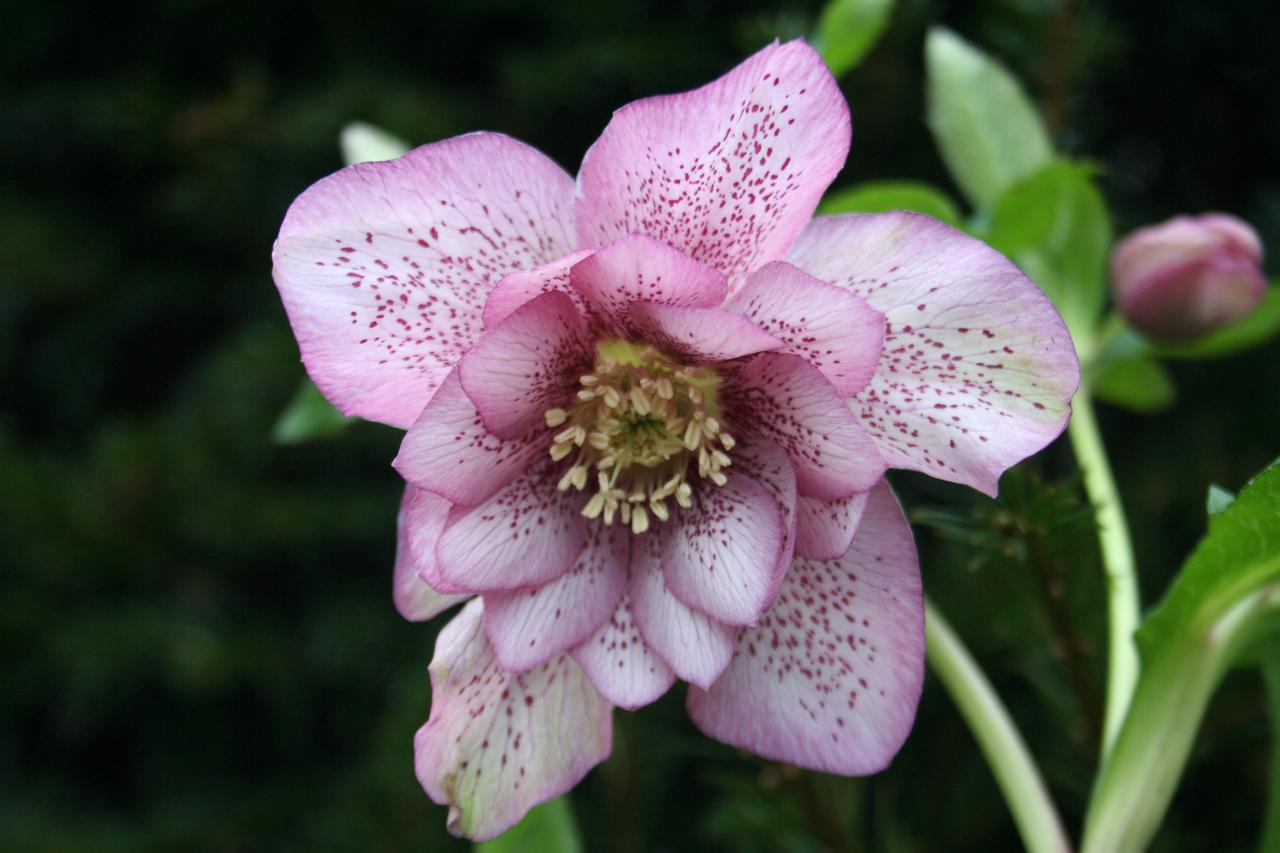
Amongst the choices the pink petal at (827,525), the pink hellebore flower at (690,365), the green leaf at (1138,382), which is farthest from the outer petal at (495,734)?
the green leaf at (1138,382)

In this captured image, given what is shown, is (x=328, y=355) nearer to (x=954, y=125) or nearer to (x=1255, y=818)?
(x=954, y=125)

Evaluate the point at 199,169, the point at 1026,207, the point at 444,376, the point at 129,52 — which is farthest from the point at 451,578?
the point at 129,52

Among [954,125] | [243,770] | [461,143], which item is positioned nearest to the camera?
[461,143]

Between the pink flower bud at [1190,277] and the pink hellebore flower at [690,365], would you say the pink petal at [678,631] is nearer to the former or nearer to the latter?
the pink hellebore flower at [690,365]

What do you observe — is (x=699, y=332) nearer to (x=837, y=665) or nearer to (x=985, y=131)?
(x=837, y=665)

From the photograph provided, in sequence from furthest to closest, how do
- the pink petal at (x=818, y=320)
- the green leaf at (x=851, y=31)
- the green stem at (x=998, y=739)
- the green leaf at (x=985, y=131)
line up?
the green leaf at (x=985, y=131) < the green leaf at (x=851, y=31) < the green stem at (x=998, y=739) < the pink petal at (x=818, y=320)

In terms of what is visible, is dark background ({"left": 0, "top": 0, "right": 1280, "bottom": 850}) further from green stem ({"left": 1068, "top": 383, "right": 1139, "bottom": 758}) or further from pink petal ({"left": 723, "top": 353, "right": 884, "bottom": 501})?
pink petal ({"left": 723, "top": 353, "right": 884, "bottom": 501})
